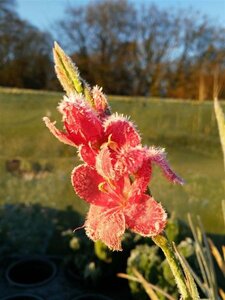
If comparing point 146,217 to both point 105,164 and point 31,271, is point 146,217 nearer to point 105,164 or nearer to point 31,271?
point 105,164

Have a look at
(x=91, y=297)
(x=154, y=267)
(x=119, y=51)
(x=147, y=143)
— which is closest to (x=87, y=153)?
(x=154, y=267)

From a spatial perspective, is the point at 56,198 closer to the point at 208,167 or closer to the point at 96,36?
the point at 208,167

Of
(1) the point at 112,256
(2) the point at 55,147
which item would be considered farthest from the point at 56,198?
(1) the point at 112,256

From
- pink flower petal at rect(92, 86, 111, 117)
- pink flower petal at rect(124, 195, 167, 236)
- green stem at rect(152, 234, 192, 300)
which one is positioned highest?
pink flower petal at rect(92, 86, 111, 117)

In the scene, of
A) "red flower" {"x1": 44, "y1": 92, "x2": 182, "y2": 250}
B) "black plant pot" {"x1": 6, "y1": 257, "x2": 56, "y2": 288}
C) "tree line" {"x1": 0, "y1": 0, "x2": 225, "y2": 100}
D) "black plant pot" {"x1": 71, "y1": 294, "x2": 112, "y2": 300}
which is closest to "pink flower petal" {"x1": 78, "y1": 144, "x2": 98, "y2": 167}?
"red flower" {"x1": 44, "y1": 92, "x2": 182, "y2": 250}

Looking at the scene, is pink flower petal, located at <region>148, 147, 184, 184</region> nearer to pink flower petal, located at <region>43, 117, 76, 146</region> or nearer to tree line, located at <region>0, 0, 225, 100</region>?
pink flower petal, located at <region>43, 117, 76, 146</region>

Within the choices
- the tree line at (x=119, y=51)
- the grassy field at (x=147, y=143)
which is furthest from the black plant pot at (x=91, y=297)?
the tree line at (x=119, y=51)

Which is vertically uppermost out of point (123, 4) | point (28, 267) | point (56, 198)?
point (123, 4)
